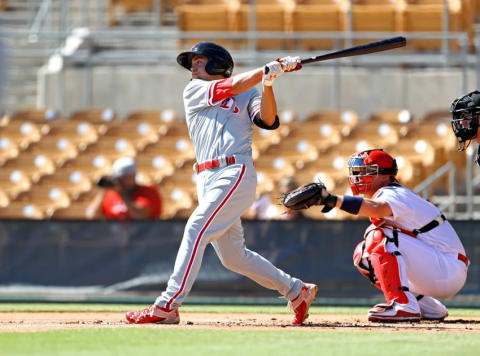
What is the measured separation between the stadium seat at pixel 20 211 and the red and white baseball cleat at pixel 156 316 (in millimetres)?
7190

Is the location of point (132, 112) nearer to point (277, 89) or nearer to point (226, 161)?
point (277, 89)

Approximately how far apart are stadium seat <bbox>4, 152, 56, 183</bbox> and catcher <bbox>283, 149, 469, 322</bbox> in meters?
7.96

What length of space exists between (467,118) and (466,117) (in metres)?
0.01

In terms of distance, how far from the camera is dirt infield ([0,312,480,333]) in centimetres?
655

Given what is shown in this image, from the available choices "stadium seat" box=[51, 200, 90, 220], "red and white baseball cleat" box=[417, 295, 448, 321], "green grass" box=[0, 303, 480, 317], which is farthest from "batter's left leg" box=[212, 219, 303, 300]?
"stadium seat" box=[51, 200, 90, 220]

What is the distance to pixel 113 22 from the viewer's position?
18.5 meters

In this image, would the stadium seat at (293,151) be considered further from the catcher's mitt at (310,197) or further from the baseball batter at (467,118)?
the catcher's mitt at (310,197)

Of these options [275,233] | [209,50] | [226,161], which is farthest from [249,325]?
[275,233]

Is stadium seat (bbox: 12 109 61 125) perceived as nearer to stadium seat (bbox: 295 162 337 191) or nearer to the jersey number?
stadium seat (bbox: 295 162 337 191)

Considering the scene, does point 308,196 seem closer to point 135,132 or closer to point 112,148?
point 112,148

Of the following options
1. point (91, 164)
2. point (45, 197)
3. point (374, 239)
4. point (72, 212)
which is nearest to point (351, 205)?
point (374, 239)

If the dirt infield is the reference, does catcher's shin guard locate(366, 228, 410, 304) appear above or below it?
above

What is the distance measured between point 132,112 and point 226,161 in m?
8.91

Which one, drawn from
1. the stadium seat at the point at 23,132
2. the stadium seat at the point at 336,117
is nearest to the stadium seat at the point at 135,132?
the stadium seat at the point at 23,132
